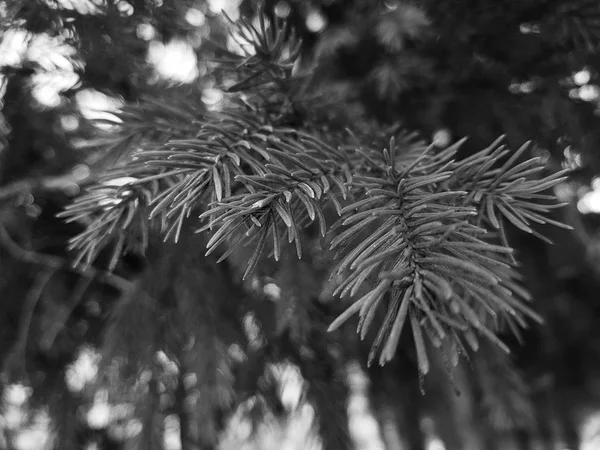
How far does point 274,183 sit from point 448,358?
19cm

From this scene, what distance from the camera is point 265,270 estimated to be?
648mm

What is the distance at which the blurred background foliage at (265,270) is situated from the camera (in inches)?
26.4

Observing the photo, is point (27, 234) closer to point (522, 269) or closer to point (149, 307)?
point (149, 307)

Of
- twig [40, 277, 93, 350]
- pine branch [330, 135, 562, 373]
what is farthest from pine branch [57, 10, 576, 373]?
twig [40, 277, 93, 350]

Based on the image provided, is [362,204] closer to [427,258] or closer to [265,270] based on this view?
[427,258]

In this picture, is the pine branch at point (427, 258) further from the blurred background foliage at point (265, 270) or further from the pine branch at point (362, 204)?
the blurred background foliage at point (265, 270)

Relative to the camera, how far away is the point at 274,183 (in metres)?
0.40

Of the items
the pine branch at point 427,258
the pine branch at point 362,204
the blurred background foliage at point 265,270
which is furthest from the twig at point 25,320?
the pine branch at point 427,258

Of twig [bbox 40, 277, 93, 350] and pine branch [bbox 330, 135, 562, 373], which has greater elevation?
twig [bbox 40, 277, 93, 350]

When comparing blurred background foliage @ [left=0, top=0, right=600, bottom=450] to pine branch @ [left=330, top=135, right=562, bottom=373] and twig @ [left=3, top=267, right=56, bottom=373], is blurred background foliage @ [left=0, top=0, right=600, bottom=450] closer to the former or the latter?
twig @ [left=3, top=267, right=56, bottom=373]

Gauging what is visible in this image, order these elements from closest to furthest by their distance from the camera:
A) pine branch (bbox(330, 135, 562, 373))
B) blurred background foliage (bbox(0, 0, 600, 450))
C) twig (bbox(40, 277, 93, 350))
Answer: pine branch (bbox(330, 135, 562, 373)) < blurred background foliage (bbox(0, 0, 600, 450)) < twig (bbox(40, 277, 93, 350))

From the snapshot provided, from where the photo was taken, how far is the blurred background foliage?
67 cm

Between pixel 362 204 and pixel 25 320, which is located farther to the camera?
pixel 25 320

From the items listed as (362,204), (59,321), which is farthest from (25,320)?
(362,204)
